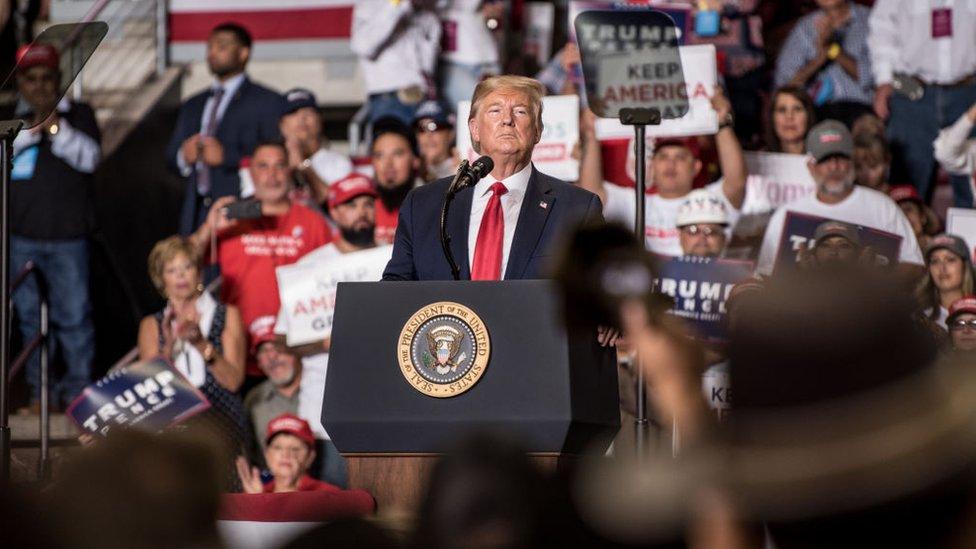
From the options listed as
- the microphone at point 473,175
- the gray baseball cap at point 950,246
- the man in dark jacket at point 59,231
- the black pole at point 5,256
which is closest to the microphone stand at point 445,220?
the microphone at point 473,175

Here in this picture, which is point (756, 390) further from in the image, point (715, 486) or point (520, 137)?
point (520, 137)

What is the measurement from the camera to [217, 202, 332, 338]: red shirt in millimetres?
7871

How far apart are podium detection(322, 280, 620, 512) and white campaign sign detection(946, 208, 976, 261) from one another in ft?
13.5

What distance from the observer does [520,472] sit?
1898 mm

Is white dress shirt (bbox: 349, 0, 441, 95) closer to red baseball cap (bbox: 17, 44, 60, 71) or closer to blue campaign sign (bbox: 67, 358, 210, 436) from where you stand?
blue campaign sign (bbox: 67, 358, 210, 436)

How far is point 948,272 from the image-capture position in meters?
7.27

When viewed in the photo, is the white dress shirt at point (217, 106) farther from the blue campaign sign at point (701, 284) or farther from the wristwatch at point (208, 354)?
the blue campaign sign at point (701, 284)

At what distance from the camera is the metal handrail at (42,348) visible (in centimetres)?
683

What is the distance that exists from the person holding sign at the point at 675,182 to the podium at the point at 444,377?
12.4ft

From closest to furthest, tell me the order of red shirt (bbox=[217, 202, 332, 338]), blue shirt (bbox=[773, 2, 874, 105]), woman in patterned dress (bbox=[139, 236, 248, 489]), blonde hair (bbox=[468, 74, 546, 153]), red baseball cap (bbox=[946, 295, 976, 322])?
blonde hair (bbox=[468, 74, 546, 153]) → red baseball cap (bbox=[946, 295, 976, 322]) → woman in patterned dress (bbox=[139, 236, 248, 489]) → red shirt (bbox=[217, 202, 332, 338]) → blue shirt (bbox=[773, 2, 874, 105])

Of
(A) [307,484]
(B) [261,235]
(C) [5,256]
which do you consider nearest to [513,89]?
(C) [5,256]

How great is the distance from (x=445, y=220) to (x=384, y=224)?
3.75 m

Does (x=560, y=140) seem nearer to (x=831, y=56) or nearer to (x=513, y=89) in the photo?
(x=831, y=56)

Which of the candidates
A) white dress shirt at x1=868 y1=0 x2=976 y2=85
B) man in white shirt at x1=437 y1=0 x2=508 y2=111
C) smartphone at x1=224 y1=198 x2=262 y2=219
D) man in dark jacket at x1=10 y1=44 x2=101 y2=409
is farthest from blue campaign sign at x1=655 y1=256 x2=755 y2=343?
man in white shirt at x1=437 y1=0 x2=508 y2=111
